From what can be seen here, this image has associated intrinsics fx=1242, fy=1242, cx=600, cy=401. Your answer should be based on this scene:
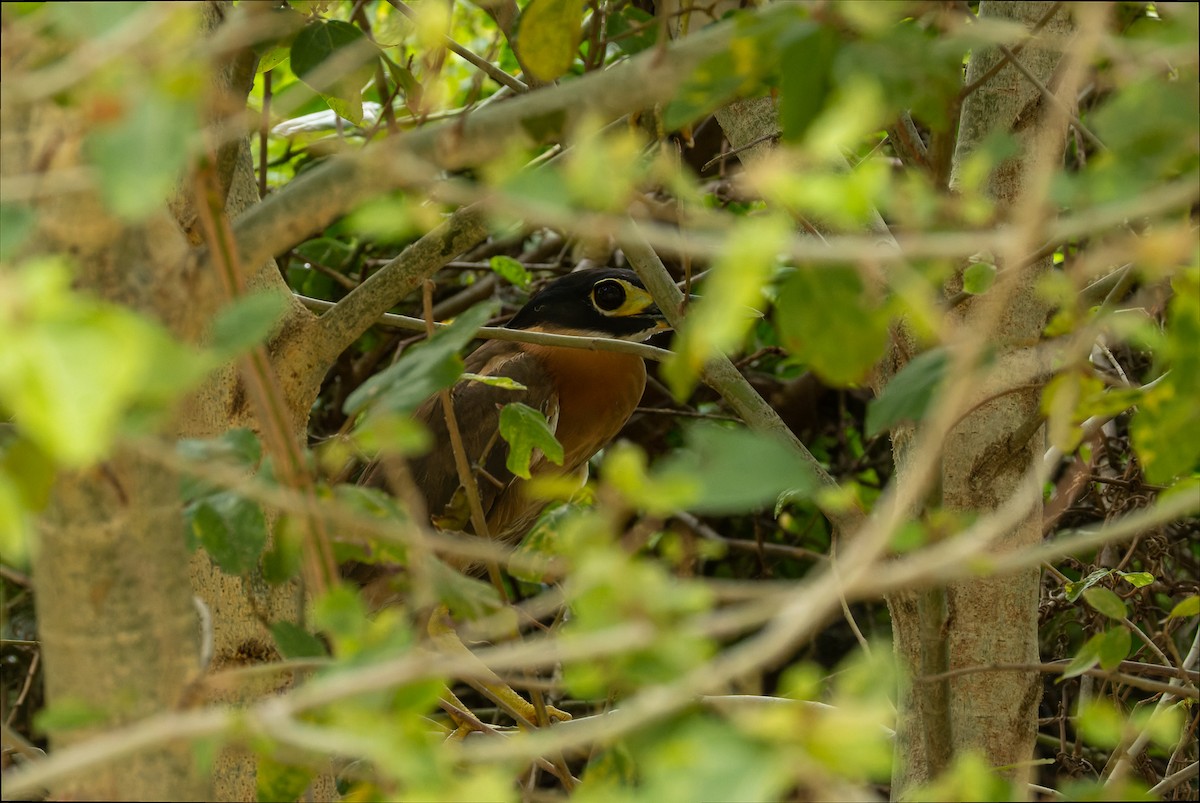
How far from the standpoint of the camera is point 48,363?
1.68 feet

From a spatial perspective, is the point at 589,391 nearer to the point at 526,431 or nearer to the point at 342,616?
the point at 526,431

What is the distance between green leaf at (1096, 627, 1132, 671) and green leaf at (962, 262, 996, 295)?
0.34 meters

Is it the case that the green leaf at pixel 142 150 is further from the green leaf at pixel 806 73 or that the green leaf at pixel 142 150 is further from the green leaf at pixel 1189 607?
the green leaf at pixel 1189 607

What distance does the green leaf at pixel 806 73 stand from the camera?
79cm

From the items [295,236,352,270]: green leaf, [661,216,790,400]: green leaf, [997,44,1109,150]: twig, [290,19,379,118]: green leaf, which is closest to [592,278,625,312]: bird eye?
[295,236,352,270]: green leaf

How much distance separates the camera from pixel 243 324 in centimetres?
69

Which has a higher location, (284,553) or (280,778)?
(284,553)

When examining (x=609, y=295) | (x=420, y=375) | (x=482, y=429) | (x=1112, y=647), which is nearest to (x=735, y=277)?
(x=420, y=375)

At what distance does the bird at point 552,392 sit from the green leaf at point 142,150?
2137 mm

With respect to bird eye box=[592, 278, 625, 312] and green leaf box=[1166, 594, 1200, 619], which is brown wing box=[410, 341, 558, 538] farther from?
green leaf box=[1166, 594, 1200, 619]

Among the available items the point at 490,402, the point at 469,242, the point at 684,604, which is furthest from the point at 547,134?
the point at 490,402

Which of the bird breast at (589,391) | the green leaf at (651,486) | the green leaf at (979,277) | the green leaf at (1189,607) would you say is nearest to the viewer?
the green leaf at (651,486)

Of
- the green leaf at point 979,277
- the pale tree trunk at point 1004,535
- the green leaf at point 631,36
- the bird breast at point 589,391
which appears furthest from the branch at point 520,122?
the bird breast at point 589,391

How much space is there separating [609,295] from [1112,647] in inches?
82.4
